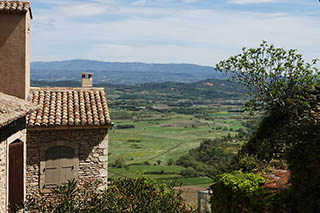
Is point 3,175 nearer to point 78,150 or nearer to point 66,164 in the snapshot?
point 66,164

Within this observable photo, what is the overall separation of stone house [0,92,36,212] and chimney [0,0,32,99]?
0.60 m

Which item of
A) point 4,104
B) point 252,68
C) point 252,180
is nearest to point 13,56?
point 4,104

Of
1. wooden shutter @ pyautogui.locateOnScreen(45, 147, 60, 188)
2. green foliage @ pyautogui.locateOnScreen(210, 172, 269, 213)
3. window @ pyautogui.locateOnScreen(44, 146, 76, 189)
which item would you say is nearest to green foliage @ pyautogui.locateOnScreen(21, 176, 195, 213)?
wooden shutter @ pyautogui.locateOnScreen(45, 147, 60, 188)

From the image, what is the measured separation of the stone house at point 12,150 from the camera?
318 inches

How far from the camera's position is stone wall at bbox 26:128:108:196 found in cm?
1237

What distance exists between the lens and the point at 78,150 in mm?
12727

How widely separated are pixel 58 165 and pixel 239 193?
7.08 m

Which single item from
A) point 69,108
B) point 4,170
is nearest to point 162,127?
point 69,108

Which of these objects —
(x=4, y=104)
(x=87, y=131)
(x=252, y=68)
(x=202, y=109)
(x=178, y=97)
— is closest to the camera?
(x=4, y=104)

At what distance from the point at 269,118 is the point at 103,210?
204 inches

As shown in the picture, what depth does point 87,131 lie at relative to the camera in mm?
12844

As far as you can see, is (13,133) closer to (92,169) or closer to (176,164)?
(92,169)

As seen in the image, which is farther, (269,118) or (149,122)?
(149,122)

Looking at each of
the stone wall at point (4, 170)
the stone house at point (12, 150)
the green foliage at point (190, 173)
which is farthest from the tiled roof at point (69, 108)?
the green foliage at point (190, 173)
